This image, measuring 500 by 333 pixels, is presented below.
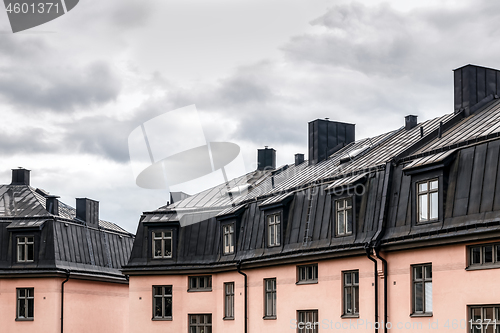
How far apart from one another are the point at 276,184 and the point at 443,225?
546 inches

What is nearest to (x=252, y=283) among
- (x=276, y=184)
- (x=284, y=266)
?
(x=284, y=266)

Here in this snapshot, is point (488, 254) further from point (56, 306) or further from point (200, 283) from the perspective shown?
point (56, 306)

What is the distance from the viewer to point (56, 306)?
39594 millimetres

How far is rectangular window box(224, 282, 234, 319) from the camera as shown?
1314 inches

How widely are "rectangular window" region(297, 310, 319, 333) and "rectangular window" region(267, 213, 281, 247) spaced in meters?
3.16

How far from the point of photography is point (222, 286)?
34.0 meters

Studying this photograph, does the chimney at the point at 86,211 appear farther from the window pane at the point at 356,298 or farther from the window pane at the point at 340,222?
the window pane at the point at 356,298

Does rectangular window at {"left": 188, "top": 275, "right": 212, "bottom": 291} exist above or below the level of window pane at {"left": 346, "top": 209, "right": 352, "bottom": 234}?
below

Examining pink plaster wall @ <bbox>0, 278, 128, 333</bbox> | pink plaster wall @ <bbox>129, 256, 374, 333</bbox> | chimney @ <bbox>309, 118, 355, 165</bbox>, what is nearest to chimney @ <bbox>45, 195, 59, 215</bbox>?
pink plaster wall @ <bbox>0, 278, 128, 333</bbox>

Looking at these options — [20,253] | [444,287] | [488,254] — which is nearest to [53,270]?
[20,253]

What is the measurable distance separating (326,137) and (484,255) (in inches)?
661

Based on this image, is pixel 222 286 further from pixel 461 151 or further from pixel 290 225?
pixel 461 151

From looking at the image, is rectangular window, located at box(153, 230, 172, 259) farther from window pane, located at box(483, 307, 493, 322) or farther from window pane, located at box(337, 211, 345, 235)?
window pane, located at box(483, 307, 493, 322)

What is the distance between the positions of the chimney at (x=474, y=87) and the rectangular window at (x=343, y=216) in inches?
231
